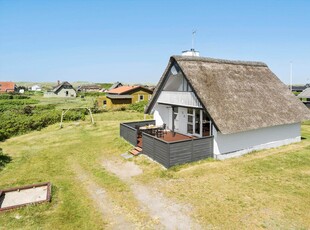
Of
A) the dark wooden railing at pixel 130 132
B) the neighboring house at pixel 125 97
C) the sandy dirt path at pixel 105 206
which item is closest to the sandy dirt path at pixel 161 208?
the sandy dirt path at pixel 105 206

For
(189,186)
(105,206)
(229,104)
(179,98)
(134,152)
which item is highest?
(179,98)

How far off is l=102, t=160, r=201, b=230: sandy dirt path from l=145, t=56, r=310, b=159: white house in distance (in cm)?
593

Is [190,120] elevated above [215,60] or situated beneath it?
situated beneath

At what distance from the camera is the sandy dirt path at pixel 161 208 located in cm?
866

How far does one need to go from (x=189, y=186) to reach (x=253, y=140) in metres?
7.83

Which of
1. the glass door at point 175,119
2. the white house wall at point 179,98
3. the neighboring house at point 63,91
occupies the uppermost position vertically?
the neighboring house at point 63,91

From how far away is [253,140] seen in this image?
17031mm

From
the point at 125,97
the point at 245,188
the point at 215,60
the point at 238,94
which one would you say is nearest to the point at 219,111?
the point at 238,94

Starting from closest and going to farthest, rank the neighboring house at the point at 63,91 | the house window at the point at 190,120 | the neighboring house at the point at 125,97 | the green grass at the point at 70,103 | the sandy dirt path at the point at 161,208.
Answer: the sandy dirt path at the point at 161,208
the house window at the point at 190,120
the neighboring house at the point at 125,97
the green grass at the point at 70,103
the neighboring house at the point at 63,91

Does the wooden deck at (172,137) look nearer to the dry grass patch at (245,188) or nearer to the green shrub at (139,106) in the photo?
the dry grass patch at (245,188)

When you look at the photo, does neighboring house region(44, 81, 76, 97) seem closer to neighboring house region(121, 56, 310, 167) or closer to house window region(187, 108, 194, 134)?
neighboring house region(121, 56, 310, 167)

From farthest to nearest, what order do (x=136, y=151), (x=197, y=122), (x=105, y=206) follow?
1. (x=197, y=122)
2. (x=136, y=151)
3. (x=105, y=206)

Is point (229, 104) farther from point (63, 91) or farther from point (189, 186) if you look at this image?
point (63, 91)

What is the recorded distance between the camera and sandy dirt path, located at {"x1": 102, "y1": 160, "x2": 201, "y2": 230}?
8.66 meters
